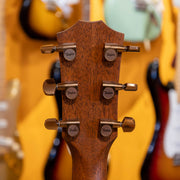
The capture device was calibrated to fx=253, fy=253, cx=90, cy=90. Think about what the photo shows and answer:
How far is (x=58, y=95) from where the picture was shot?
0.92m

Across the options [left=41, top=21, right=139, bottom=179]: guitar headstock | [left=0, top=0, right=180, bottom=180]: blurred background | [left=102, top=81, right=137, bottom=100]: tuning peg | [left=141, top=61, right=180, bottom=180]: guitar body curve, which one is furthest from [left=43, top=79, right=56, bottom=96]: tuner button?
[left=141, top=61, right=180, bottom=180]: guitar body curve

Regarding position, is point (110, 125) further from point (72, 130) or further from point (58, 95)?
point (58, 95)

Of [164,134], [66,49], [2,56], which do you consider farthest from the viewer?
[164,134]

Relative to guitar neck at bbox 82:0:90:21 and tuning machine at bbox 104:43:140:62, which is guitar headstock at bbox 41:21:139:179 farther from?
guitar neck at bbox 82:0:90:21

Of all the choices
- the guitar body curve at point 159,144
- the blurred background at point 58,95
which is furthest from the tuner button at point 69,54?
the guitar body curve at point 159,144

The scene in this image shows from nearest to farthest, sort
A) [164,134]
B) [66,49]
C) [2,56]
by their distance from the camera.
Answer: [66,49] < [2,56] < [164,134]

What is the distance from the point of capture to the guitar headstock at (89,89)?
1.69 ft

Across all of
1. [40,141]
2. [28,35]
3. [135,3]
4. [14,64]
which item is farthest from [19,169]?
[135,3]

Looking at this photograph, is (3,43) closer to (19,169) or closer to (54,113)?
(54,113)

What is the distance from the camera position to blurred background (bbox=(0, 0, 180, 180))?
0.90 meters

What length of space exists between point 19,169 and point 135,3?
751mm

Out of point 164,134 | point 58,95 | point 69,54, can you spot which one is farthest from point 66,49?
point 164,134

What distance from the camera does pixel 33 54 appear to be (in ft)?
3.28

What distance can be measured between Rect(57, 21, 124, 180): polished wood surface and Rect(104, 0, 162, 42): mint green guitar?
389 mm
